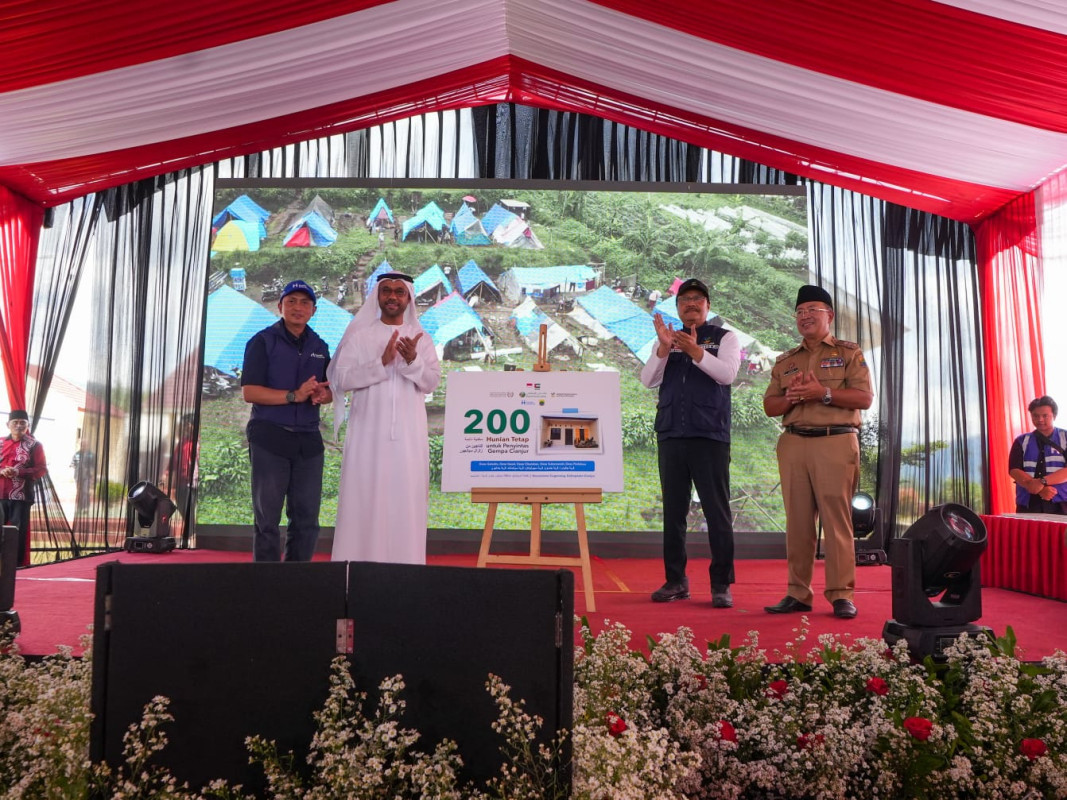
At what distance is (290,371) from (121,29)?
2.41 meters

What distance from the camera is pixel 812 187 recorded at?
7.67 m

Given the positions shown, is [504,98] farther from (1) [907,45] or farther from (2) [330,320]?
(1) [907,45]

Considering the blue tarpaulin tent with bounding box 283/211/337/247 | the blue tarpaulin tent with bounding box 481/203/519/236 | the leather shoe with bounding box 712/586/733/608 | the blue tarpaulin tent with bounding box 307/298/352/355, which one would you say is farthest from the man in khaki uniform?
the blue tarpaulin tent with bounding box 283/211/337/247

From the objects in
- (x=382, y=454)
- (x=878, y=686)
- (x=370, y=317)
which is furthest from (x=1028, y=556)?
(x=370, y=317)

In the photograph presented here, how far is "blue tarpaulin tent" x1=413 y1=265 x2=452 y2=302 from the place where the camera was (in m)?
7.34

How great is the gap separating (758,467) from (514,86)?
3.88 metres

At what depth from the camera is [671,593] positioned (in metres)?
4.08

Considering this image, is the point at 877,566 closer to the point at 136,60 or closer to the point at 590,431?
the point at 590,431

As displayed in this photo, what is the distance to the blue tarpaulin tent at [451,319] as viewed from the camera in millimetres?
7297

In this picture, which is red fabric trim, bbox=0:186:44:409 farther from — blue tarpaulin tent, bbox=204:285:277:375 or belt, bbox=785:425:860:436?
belt, bbox=785:425:860:436

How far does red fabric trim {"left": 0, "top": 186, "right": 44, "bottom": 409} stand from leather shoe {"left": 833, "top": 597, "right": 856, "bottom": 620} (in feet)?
20.8

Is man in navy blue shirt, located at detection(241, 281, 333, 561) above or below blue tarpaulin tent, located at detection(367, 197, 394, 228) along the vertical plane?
below

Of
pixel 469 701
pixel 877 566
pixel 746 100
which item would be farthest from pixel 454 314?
pixel 469 701

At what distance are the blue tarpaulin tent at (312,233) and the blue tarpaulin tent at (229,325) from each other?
657mm
